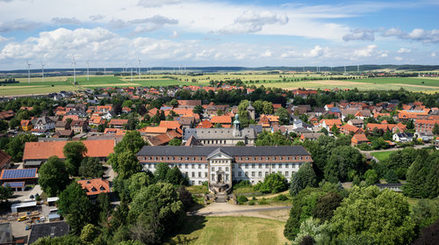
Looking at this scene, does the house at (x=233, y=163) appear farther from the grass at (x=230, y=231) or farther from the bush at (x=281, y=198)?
the grass at (x=230, y=231)

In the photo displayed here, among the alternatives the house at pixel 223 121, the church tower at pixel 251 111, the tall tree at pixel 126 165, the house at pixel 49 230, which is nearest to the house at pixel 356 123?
the church tower at pixel 251 111

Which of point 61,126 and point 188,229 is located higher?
point 61,126

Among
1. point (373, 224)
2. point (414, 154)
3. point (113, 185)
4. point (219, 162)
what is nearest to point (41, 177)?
point (113, 185)

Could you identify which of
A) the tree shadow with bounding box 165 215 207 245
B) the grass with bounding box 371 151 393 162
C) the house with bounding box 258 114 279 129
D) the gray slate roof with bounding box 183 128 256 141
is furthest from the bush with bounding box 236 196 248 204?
the house with bounding box 258 114 279 129

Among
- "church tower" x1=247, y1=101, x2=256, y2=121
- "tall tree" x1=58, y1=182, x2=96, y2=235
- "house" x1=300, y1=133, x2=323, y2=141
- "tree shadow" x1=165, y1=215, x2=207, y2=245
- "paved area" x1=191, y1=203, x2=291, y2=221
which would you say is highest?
"church tower" x1=247, y1=101, x2=256, y2=121

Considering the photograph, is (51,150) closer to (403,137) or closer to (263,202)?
(263,202)

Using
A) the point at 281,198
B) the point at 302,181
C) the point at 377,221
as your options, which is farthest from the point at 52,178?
the point at 377,221

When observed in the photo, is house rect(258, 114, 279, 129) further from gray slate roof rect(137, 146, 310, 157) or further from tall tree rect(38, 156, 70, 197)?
tall tree rect(38, 156, 70, 197)
